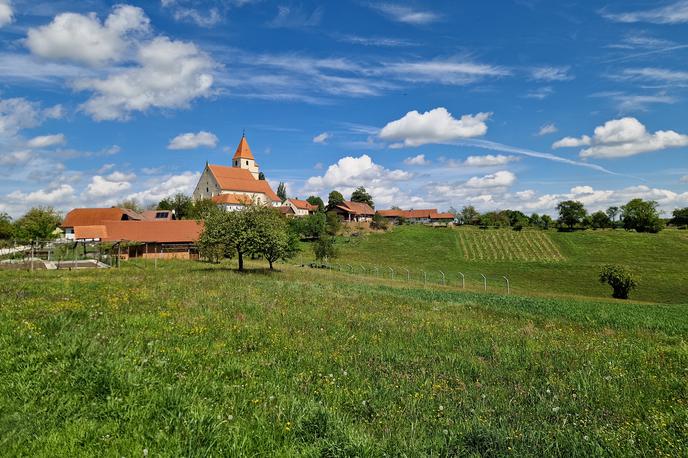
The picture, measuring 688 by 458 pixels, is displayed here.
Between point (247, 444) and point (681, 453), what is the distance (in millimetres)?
5437

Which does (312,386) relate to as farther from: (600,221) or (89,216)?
(600,221)

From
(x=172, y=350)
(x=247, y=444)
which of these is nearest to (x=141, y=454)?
(x=247, y=444)

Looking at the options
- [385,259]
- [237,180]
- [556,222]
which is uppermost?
[237,180]

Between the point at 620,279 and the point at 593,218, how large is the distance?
8533 cm

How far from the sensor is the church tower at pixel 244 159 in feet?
452

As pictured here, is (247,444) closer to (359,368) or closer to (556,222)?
(359,368)

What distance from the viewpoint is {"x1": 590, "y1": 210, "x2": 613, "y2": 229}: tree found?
114506mm

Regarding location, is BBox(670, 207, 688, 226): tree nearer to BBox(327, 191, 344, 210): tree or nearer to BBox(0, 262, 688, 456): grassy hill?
BBox(327, 191, 344, 210): tree

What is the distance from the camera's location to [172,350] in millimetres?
7688

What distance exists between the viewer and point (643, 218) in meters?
103

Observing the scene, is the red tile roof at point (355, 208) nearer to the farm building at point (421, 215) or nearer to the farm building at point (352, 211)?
the farm building at point (352, 211)

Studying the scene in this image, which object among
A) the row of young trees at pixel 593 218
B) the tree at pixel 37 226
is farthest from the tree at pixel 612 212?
the tree at pixel 37 226

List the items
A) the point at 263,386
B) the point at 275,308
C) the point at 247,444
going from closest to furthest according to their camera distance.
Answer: the point at 247,444 < the point at 263,386 < the point at 275,308

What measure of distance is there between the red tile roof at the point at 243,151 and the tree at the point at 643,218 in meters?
122
